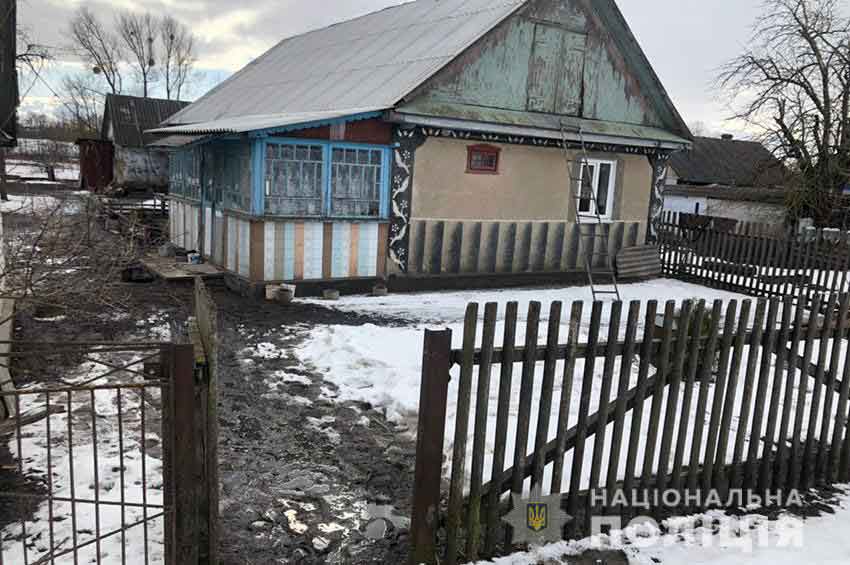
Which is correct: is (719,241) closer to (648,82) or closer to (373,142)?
(648,82)

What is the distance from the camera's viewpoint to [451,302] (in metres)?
11.7

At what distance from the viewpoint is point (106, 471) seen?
452cm

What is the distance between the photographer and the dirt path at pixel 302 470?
3906 mm

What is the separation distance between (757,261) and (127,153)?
28492mm

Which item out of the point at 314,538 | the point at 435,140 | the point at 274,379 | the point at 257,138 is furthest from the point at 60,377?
the point at 435,140

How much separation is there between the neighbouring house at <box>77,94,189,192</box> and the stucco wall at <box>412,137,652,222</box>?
22522 mm

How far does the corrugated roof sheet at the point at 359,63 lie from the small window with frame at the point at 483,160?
171cm

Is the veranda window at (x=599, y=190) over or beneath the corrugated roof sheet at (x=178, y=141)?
beneath

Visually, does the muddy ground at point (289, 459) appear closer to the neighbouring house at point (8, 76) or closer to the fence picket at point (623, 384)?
the fence picket at point (623, 384)

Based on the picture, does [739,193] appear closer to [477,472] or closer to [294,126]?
[294,126]

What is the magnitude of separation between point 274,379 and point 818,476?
503 cm

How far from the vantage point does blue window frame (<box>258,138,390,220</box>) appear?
10508 millimetres

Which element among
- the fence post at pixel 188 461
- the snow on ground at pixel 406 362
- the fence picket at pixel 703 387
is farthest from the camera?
the snow on ground at pixel 406 362

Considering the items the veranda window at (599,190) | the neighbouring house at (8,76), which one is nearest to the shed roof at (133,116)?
the veranda window at (599,190)
